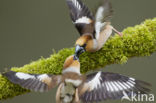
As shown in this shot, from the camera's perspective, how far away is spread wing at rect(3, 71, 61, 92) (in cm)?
174

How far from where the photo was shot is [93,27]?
181 centimetres

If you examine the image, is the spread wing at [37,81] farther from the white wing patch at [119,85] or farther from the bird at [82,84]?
the white wing patch at [119,85]

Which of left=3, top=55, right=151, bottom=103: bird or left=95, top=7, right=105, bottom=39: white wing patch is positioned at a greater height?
left=95, top=7, right=105, bottom=39: white wing patch

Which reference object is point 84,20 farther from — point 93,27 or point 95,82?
point 95,82

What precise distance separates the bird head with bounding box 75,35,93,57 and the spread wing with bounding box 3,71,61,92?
165 millimetres

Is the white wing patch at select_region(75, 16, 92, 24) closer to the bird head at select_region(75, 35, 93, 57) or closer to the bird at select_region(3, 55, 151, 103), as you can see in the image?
the bird head at select_region(75, 35, 93, 57)

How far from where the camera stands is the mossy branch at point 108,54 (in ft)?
6.07

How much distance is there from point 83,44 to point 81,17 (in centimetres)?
19

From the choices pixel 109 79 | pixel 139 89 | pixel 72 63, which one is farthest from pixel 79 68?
pixel 139 89

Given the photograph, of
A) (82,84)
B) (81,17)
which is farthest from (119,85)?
(81,17)

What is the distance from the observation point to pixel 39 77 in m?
1.77

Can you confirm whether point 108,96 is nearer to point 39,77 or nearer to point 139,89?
point 139,89

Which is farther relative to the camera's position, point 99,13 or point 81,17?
point 81,17

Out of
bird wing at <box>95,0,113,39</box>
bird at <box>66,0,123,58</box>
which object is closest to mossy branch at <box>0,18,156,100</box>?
bird at <box>66,0,123,58</box>
